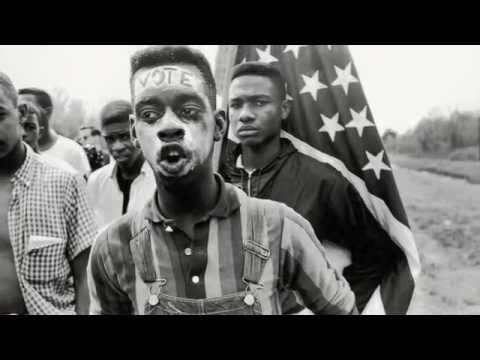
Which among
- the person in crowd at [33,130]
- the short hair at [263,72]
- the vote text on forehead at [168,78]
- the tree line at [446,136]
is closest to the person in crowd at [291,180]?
the short hair at [263,72]

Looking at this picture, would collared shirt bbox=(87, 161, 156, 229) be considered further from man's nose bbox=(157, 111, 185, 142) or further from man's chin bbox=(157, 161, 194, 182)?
man's nose bbox=(157, 111, 185, 142)

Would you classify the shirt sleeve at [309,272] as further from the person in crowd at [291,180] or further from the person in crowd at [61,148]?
the person in crowd at [61,148]

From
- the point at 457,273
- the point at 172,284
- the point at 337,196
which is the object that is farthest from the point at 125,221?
the point at 457,273

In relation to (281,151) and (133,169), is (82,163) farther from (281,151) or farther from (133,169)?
(281,151)

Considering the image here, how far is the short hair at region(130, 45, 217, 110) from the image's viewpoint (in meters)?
2.51

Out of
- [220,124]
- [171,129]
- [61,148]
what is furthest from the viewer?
[61,148]

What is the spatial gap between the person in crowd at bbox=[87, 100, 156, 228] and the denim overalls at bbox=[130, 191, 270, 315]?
0.29m

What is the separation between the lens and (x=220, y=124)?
2.54m

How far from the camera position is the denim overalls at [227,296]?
2.46m

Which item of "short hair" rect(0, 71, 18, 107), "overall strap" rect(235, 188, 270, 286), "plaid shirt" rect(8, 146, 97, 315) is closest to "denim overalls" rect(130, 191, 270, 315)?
"overall strap" rect(235, 188, 270, 286)

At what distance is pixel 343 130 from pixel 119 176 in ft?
3.89

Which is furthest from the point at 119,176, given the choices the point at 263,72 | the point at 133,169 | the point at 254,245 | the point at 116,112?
the point at 263,72

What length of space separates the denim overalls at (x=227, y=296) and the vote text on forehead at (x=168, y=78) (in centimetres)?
71
